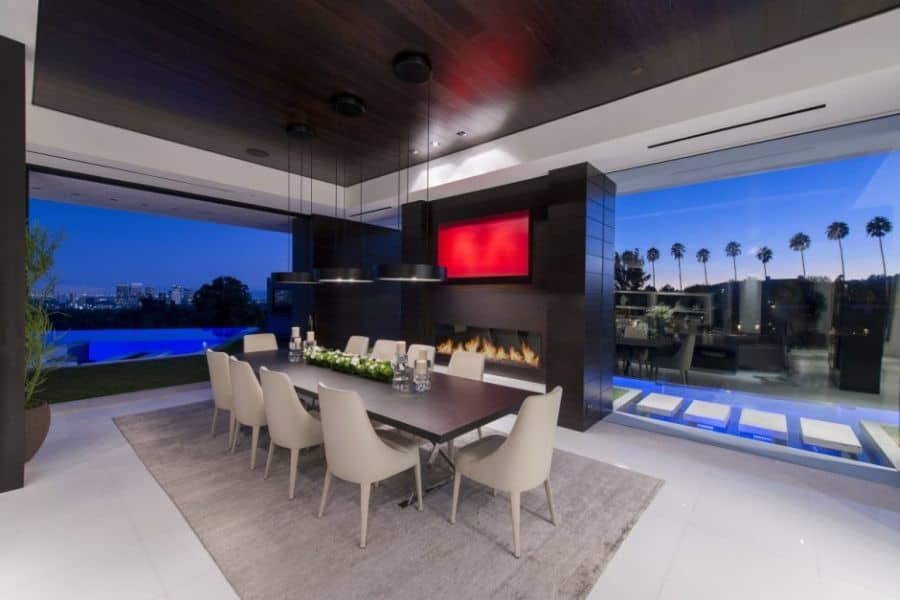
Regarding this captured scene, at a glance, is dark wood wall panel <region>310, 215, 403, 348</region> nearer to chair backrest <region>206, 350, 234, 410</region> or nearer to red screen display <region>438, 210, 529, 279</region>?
red screen display <region>438, 210, 529, 279</region>

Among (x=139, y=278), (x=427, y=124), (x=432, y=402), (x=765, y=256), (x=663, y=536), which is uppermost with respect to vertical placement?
(x=427, y=124)

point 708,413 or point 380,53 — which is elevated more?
point 380,53

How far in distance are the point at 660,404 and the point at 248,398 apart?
420cm

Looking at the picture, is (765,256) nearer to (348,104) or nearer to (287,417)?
(348,104)

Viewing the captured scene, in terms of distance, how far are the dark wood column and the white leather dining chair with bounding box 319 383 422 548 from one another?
2350 millimetres

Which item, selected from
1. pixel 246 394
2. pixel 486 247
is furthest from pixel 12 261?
pixel 486 247

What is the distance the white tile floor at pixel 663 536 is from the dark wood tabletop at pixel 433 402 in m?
1.01

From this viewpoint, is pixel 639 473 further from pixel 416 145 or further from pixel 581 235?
pixel 416 145

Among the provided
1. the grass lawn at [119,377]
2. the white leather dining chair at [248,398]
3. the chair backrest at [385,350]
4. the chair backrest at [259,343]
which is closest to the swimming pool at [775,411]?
the chair backrest at [385,350]

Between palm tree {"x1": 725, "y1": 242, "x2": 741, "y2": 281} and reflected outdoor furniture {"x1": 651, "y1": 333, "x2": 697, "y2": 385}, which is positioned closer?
palm tree {"x1": 725, "y1": 242, "x2": 741, "y2": 281}

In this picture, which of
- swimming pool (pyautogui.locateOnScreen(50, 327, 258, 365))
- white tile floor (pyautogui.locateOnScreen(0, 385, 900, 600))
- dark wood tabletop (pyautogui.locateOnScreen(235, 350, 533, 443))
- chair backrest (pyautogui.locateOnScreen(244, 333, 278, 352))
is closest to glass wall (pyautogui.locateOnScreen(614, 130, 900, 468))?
white tile floor (pyautogui.locateOnScreen(0, 385, 900, 600))

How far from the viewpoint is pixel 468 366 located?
3521 millimetres

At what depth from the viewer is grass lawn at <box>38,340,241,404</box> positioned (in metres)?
4.94

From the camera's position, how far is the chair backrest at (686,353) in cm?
409
